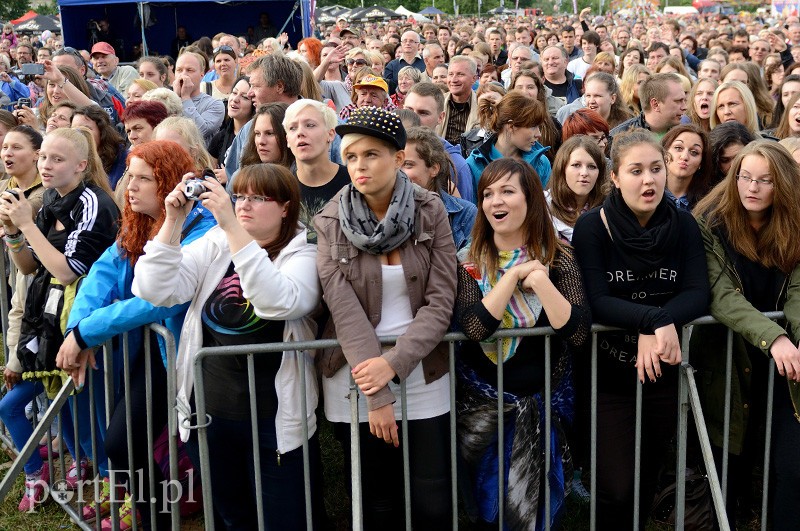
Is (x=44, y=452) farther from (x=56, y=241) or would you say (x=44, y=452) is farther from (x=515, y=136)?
(x=515, y=136)

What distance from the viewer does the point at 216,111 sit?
7324mm

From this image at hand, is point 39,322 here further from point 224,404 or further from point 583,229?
point 583,229

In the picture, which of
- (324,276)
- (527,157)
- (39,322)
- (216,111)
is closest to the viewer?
(324,276)

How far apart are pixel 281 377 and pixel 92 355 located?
3.30 ft

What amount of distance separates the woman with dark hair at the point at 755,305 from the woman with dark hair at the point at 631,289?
165 millimetres

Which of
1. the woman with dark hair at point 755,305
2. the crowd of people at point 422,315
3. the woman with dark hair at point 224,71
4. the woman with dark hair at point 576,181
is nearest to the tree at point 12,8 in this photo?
the woman with dark hair at point 224,71

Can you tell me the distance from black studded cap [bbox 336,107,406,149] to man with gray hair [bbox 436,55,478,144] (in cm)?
390

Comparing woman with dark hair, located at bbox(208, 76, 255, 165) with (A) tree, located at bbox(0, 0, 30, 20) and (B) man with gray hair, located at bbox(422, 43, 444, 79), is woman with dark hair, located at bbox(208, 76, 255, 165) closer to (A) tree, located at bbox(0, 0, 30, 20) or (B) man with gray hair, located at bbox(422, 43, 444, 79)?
(B) man with gray hair, located at bbox(422, 43, 444, 79)

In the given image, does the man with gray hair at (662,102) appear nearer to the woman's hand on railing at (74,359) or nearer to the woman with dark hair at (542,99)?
the woman with dark hair at (542,99)

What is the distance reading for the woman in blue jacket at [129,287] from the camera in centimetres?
371

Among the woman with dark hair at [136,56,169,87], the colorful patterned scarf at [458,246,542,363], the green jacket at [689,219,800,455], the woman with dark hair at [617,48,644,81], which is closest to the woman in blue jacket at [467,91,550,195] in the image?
the green jacket at [689,219,800,455]

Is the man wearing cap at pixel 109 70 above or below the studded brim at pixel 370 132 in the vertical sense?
above

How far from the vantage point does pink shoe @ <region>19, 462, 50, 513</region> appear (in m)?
4.62

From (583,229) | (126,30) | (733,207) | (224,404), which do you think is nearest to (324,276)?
(224,404)
